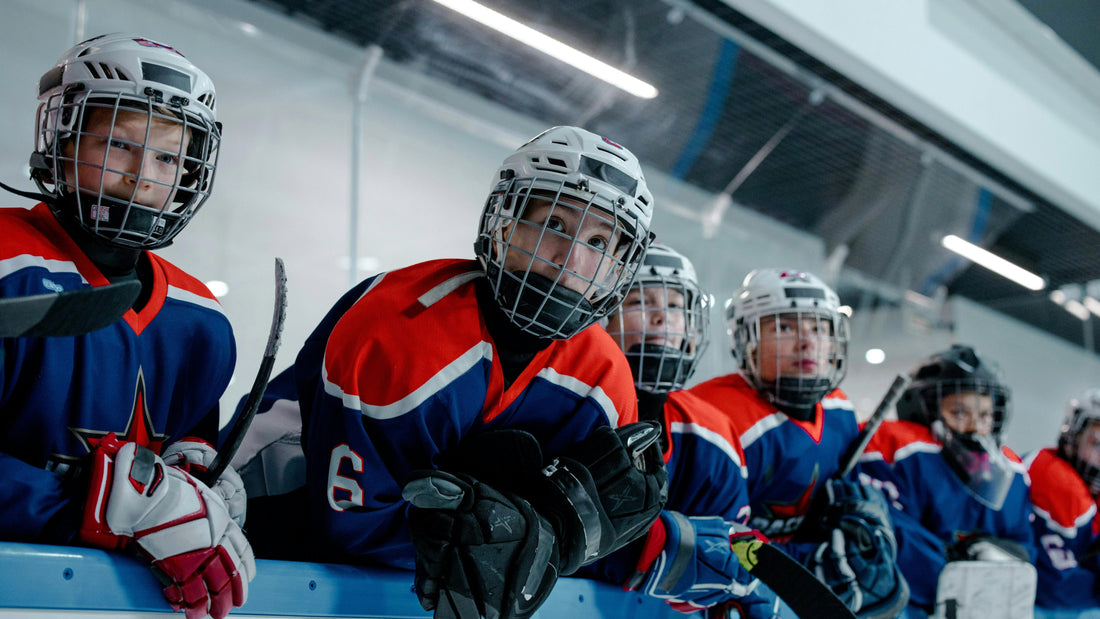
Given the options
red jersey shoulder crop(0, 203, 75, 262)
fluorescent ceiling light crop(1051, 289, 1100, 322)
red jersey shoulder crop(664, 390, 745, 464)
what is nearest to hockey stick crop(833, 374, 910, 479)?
red jersey shoulder crop(664, 390, 745, 464)

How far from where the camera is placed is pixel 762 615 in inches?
54.4

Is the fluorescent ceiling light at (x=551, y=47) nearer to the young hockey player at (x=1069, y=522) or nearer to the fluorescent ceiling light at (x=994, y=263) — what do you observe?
the young hockey player at (x=1069, y=522)

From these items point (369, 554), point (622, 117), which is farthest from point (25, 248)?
point (622, 117)

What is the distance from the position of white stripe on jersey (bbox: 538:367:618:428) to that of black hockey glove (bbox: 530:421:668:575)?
3.7 inches

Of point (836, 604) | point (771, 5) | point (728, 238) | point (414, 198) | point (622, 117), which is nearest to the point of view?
point (836, 604)

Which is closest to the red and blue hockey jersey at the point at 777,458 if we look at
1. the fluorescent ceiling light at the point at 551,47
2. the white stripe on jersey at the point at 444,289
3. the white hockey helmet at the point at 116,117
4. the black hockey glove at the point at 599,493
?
the black hockey glove at the point at 599,493

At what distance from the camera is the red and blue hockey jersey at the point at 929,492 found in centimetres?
215

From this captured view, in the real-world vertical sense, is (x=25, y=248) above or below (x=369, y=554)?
above

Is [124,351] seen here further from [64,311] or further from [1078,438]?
[1078,438]

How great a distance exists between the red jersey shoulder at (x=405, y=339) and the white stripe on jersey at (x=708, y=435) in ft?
1.76

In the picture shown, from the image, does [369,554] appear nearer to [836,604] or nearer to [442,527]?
[442,527]

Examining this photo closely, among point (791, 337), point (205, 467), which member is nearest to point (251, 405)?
point (205, 467)

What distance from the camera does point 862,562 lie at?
159 cm

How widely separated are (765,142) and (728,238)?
0.55 metres
